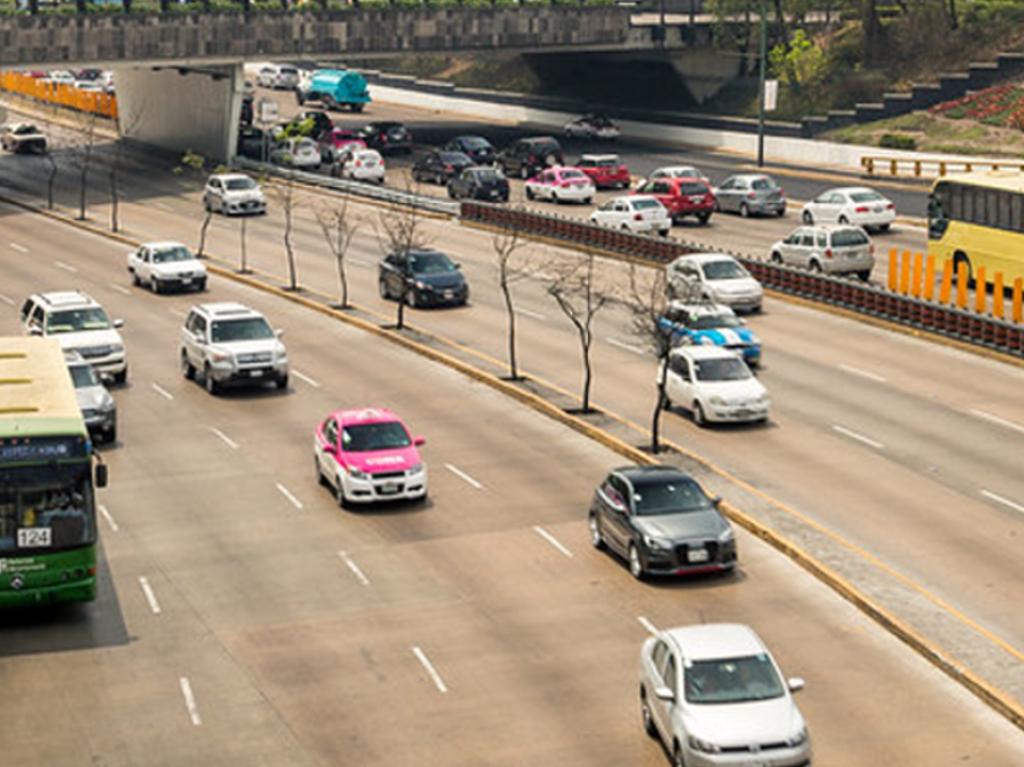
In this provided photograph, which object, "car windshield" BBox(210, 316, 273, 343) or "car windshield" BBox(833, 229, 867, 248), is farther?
"car windshield" BBox(833, 229, 867, 248)

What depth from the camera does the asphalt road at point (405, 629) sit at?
2602 cm

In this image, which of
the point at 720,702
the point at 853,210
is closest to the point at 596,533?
the point at 720,702

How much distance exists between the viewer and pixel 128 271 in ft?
230

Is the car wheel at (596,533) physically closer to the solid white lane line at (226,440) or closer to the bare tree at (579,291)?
the solid white lane line at (226,440)

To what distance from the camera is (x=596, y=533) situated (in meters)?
35.1

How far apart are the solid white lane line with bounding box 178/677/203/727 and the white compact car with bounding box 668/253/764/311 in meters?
30.3

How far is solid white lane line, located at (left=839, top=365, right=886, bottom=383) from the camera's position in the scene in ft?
161

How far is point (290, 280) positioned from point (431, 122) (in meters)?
61.3

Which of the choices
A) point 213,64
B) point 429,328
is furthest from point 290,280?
point 213,64

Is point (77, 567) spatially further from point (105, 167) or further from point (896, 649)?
point (105, 167)

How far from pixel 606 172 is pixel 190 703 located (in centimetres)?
6443

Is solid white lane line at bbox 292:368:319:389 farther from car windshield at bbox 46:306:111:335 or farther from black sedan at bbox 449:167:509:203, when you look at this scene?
black sedan at bbox 449:167:509:203

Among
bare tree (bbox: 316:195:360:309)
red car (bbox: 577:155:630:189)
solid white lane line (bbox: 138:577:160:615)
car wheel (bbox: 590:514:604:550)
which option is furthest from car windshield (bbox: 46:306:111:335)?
red car (bbox: 577:155:630:189)

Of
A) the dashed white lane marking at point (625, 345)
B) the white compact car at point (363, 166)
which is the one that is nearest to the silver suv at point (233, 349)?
the dashed white lane marking at point (625, 345)
